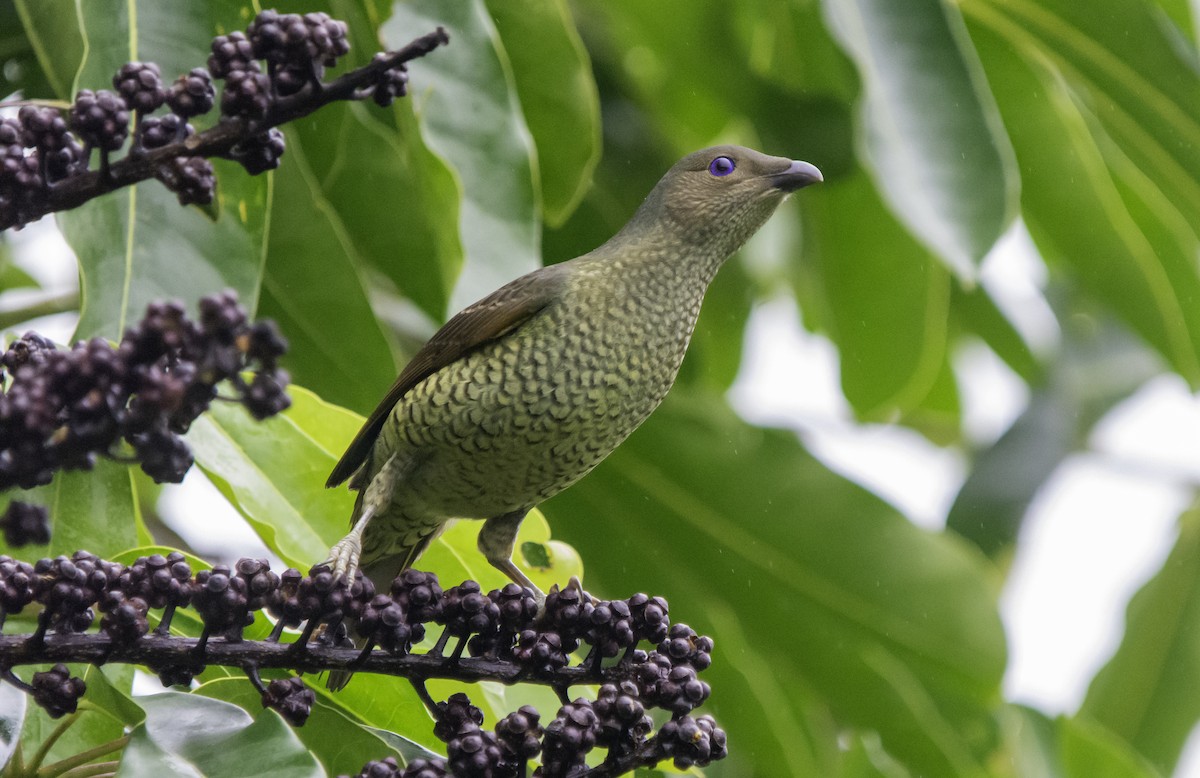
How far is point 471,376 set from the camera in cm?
347

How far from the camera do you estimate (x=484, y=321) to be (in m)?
3.49

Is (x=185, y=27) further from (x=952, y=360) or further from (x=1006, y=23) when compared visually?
(x=952, y=360)

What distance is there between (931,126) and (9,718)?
2.73 m

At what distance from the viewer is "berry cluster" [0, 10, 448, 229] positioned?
2148 mm

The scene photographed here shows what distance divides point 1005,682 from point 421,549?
86.3 inches

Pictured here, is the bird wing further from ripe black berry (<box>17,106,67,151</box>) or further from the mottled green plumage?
ripe black berry (<box>17,106,67,151</box>)

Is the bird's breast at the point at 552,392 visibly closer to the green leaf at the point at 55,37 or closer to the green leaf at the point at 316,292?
the green leaf at the point at 316,292

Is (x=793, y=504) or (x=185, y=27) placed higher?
(x=185, y=27)

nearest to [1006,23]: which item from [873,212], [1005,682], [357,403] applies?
[873,212]

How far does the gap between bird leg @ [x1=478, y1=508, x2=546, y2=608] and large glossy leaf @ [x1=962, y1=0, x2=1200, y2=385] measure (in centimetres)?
262

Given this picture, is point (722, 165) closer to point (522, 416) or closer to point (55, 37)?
point (522, 416)

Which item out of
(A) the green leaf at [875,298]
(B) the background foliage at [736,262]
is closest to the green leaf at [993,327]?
(B) the background foliage at [736,262]

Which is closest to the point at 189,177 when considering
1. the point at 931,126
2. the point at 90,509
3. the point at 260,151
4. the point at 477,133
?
the point at 260,151

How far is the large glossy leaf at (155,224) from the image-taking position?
319 cm
